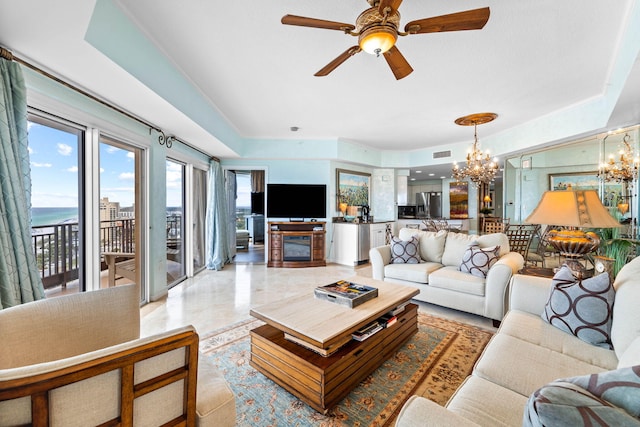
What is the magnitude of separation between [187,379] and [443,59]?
3.21 m

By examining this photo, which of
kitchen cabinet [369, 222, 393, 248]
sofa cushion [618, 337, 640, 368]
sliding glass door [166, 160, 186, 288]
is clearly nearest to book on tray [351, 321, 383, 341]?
sofa cushion [618, 337, 640, 368]

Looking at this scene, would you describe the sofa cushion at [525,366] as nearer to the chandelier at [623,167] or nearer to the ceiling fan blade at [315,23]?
the ceiling fan blade at [315,23]

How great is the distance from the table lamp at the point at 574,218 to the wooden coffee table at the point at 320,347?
53.9 inches

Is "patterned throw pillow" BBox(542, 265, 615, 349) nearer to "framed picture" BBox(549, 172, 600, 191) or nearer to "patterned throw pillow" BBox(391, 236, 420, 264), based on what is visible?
"patterned throw pillow" BBox(391, 236, 420, 264)

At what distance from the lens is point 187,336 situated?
0.96 metres

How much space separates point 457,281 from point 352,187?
3897 millimetres

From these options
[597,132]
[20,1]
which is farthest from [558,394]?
[597,132]

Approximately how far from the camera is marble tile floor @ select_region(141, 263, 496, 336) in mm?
2947

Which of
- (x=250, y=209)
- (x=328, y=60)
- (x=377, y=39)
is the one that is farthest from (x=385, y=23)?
(x=250, y=209)

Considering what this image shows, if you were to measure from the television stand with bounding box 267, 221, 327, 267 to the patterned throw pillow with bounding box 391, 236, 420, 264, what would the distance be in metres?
2.17

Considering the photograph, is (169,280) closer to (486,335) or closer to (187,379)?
(187,379)

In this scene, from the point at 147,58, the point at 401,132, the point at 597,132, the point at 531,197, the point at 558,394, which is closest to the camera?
the point at 558,394

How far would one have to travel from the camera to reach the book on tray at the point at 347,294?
211cm

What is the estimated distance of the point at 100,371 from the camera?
0.77 metres
